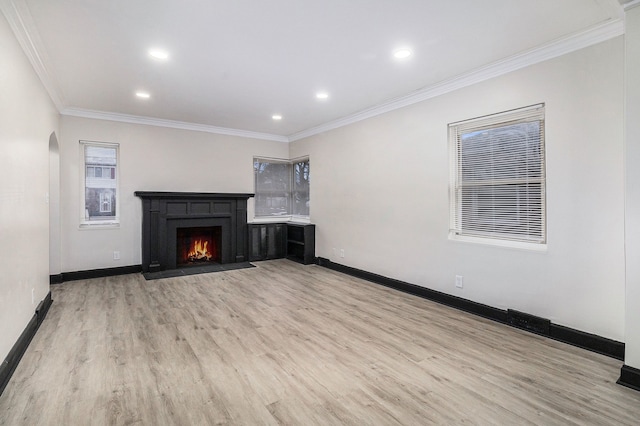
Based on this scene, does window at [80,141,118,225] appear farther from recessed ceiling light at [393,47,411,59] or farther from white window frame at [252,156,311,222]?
recessed ceiling light at [393,47,411,59]

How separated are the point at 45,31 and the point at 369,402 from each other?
3835 mm

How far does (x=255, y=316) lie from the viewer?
3574 millimetres

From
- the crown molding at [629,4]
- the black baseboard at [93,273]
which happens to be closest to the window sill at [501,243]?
the crown molding at [629,4]

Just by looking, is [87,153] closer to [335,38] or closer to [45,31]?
[45,31]

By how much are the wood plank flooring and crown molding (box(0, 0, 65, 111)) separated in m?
2.61

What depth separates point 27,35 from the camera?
2703mm

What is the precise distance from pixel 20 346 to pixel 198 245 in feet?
12.4

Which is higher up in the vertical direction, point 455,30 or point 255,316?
point 455,30

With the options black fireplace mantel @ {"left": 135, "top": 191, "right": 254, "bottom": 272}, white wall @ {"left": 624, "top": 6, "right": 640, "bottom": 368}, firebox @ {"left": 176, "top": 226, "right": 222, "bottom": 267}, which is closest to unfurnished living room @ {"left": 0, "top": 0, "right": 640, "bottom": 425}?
white wall @ {"left": 624, "top": 6, "right": 640, "bottom": 368}

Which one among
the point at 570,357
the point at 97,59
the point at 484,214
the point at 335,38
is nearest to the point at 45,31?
the point at 97,59

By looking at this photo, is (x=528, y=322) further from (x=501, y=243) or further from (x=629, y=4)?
(x=629, y=4)

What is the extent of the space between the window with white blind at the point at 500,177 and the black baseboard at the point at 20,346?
4.21 m

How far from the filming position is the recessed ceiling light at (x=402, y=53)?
121 inches

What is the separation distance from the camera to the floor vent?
3.04 meters
